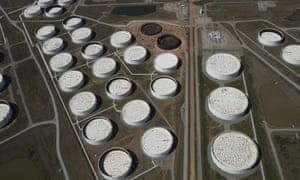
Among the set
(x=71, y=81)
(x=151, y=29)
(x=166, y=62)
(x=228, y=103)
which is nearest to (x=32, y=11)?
(x=71, y=81)

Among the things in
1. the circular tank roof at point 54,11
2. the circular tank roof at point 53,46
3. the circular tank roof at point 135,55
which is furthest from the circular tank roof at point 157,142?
the circular tank roof at point 54,11

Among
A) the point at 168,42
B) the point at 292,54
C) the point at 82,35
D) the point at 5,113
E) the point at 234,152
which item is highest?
the point at 82,35

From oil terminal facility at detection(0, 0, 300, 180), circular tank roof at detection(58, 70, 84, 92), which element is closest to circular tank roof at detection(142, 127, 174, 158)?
oil terminal facility at detection(0, 0, 300, 180)

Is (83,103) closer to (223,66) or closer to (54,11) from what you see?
(223,66)

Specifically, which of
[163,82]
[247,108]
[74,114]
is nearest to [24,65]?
[74,114]

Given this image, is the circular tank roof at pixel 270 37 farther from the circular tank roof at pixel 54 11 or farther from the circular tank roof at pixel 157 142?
the circular tank roof at pixel 54 11

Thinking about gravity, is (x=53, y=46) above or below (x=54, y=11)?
below

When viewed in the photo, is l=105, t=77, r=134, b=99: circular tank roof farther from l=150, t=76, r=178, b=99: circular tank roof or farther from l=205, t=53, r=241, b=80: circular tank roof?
l=205, t=53, r=241, b=80: circular tank roof
